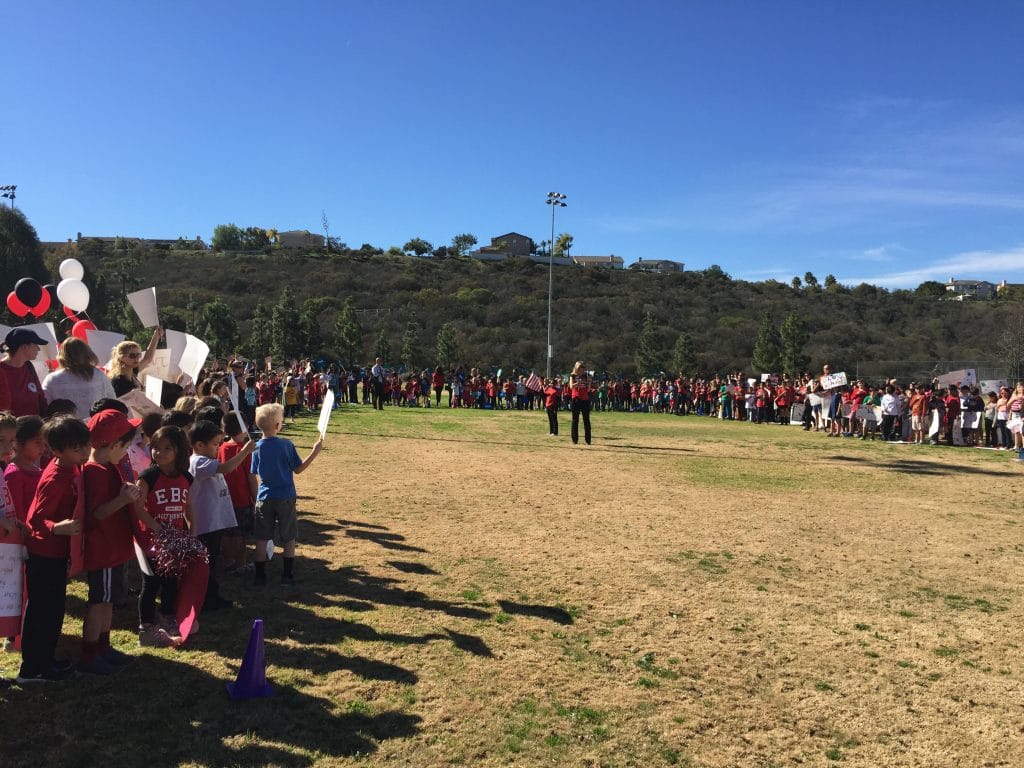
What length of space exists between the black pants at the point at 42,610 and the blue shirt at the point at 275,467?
6.42 ft

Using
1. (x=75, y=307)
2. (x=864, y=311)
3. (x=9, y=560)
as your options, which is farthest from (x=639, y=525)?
(x=864, y=311)

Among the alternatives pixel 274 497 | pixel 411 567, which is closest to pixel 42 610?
pixel 274 497

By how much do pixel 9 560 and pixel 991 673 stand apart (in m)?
6.24

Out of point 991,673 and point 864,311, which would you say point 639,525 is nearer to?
point 991,673

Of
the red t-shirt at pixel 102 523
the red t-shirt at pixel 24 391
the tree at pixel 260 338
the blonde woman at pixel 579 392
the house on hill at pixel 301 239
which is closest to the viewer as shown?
the red t-shirt at pixel 102 523

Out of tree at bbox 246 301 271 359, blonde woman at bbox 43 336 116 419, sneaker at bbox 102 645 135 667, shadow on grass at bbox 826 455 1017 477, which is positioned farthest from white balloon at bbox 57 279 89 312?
tree at bbox 246 301 271 359

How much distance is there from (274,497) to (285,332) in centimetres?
4536

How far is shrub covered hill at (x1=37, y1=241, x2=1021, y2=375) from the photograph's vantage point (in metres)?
49.7

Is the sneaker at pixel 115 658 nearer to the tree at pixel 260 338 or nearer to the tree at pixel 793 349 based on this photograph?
the tree at pixel 793 349

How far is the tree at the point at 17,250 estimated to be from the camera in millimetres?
47875

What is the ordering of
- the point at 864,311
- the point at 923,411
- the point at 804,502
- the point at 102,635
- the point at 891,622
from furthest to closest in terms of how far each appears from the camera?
the point at 864,311, the point at 923,411, the point at 804,502, the point at 891,622, the point at 102,635

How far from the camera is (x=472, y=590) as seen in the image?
591 centimetres

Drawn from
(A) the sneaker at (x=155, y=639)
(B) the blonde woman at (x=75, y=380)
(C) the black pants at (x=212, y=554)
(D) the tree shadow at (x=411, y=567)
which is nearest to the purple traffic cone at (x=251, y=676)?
(A) the sneaker at (x=155, y=639)

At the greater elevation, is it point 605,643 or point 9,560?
point 9,560
